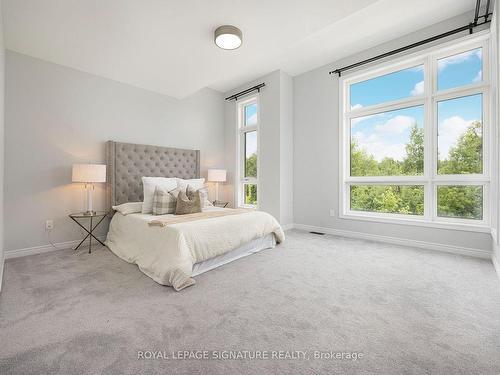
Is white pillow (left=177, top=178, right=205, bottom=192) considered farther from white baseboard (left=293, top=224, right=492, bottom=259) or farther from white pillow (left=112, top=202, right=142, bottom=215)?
white baseboard (left=293, top=224, right=492, bottom=259)

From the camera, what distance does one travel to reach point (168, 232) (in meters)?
2.26

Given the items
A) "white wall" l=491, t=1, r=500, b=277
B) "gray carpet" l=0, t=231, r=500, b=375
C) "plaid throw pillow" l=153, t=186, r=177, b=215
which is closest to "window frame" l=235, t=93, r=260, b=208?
"plaid throw pillow" l=153, t=186, r=177, b=215

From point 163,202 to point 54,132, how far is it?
5.77ft

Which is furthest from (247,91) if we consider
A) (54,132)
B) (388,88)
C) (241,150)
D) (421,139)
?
(54,132)

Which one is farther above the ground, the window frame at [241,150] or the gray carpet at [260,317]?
the window frame at [241,150]

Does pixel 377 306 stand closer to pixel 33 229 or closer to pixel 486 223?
pixel 486 223

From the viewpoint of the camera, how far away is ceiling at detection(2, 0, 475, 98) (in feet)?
7.13

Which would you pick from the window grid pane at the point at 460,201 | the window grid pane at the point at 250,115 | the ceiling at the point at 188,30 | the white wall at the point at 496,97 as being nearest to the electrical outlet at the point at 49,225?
the ceiling at the point at 188,30

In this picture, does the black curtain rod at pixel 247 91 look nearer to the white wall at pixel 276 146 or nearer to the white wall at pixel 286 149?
the white wall at pixel 276 146

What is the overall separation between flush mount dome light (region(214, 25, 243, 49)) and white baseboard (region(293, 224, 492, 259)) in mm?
3134

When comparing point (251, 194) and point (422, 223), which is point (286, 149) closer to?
point (251, 194)

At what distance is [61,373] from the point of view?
1112 mm

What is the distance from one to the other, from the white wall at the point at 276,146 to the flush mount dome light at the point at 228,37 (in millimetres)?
1812

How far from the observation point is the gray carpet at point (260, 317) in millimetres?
1185
